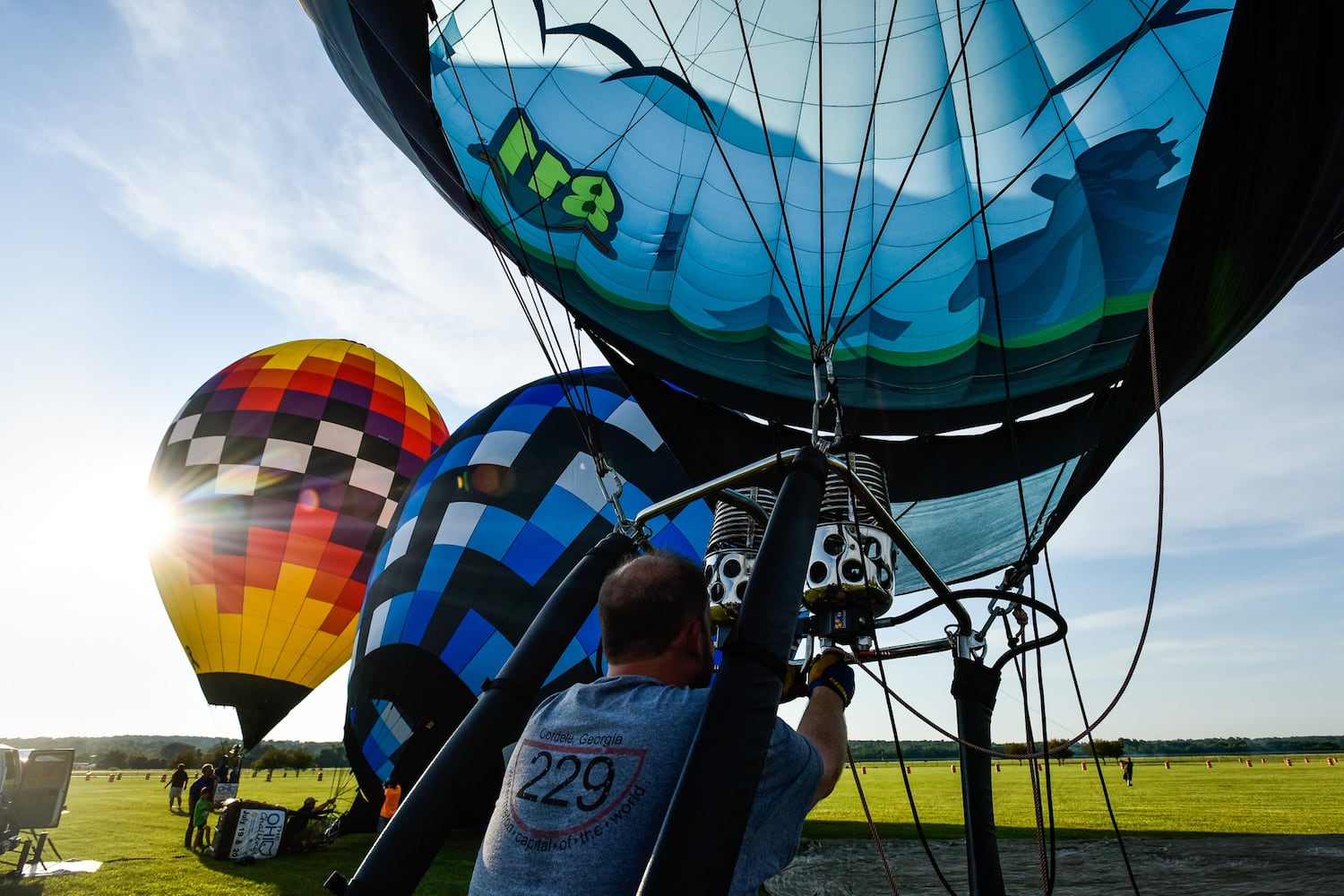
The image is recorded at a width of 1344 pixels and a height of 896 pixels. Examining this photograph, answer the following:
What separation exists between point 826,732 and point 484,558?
5364mm

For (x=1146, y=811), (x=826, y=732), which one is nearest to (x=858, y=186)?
(x=826, y=732)

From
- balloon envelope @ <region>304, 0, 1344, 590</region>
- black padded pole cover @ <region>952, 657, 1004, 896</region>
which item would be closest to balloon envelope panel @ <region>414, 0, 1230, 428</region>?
balloon envelope @ <region>304, 0, 1344, 590</region>

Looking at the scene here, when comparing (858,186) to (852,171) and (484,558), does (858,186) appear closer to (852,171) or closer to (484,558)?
(852,171)

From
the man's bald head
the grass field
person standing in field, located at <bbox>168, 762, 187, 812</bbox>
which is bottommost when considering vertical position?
person standing in field, located at <bbox>168, 762, 187, 812</bbox>

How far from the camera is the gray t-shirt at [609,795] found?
113cm

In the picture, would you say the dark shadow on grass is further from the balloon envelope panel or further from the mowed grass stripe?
the balloon envelope panel

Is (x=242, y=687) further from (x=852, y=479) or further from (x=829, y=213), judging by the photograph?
(x=852, y=479)

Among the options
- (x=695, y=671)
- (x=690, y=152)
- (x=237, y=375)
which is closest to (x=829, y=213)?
A: (x=690, y=152)

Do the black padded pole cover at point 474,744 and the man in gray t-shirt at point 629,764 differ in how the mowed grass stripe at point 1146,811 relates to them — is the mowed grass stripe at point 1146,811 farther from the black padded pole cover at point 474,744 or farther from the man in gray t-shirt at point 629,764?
the man in gray t-shirt at point 629,764

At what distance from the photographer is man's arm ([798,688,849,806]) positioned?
135 cm

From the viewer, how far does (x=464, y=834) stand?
663cm

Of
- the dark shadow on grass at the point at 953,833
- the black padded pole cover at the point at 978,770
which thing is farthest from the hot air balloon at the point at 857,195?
the dark shadow on grass at the point at 953,833

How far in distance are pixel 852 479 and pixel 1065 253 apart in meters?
2.95

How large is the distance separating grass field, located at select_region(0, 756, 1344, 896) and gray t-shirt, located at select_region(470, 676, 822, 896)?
4008 millimetres
